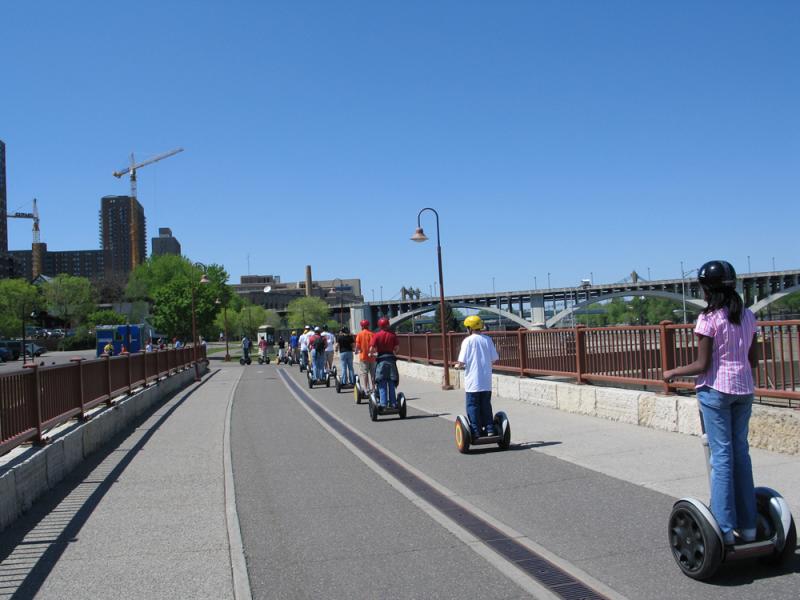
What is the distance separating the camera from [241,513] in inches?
279

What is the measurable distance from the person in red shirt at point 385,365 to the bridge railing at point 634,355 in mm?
3308

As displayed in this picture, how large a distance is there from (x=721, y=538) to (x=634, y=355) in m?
7.73

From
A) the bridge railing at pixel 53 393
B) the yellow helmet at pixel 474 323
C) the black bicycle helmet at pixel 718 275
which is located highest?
the black bicycle helmet at pixel 718 275

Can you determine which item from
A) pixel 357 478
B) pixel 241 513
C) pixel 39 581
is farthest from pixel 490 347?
pixel 39 581

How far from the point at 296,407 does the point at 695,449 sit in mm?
10621

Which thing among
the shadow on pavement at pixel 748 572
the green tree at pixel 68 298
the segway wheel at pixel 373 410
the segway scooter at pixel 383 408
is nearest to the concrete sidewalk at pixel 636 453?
Result: the shadow on pavement at pixel 748 572

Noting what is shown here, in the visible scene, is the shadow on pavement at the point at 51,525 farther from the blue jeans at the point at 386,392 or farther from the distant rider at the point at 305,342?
the distant rider at the point at 305,342

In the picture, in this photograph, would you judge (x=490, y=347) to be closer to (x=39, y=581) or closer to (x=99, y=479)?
(x=99, y=479)

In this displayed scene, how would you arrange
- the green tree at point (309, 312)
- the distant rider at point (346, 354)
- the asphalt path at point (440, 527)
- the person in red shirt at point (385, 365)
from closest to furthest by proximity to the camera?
the asphalt path at point (440, 527), the person in red shirt at point (385, 365), the distant rider at point (346, 354), the green tree at point (309, 312)

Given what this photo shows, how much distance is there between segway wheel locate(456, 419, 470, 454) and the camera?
384 inches

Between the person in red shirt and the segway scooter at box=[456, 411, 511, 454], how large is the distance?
4078 millimetres

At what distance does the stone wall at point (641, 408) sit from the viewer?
8.21 metres

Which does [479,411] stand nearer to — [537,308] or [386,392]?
[386,392]

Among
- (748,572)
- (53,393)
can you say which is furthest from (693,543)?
(53,393)
